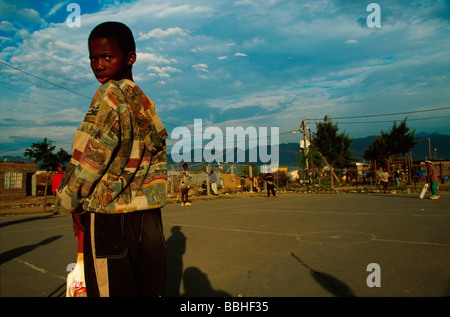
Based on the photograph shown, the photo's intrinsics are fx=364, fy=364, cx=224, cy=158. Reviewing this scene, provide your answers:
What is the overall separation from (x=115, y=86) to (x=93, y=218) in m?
0.69

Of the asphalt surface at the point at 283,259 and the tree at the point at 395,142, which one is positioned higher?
the tree at the point at 395,142

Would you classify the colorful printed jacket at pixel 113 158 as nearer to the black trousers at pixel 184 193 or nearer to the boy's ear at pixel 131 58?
the boy's ear at pixel 131 58

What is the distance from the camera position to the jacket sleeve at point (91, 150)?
1.78 m

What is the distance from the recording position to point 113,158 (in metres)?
1.84

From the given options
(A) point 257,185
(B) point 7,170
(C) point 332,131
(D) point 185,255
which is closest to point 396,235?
(D) point 185,255

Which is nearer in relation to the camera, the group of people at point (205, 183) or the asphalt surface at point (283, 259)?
the asphalt surface at point (283, 259)

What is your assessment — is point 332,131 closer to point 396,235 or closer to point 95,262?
point 396,235

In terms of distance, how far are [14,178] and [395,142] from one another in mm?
49115

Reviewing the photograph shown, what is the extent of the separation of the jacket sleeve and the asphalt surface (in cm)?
284

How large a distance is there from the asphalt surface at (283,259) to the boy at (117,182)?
2469 millimetres

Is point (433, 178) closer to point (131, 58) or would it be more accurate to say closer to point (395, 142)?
point (131, 58)

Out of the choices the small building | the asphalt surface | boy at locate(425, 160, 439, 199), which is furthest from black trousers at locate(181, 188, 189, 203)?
the small building

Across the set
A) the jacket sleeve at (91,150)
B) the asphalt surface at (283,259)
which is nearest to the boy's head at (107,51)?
the jacket sleeve at (91,150)

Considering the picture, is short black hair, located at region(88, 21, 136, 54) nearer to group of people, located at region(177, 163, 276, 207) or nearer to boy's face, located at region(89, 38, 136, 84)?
boy's face, located at region(89, 38, 136, 84)
